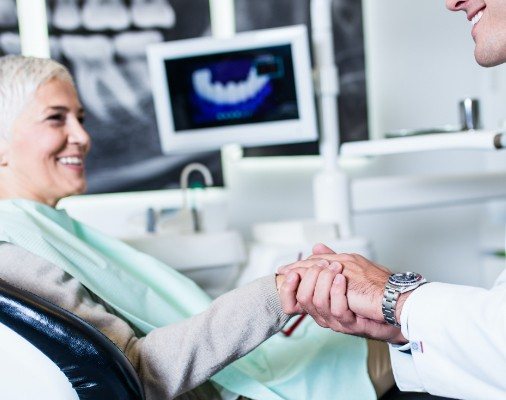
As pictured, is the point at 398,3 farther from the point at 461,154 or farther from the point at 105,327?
the point at 105,327

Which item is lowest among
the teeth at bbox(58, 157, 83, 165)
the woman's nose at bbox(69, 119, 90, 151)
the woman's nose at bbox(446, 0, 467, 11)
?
the teeth at bbox(58, 157, 83, 165)

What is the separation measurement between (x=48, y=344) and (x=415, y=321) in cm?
59

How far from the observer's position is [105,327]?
1.39 metres

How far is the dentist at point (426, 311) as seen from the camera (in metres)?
1.22

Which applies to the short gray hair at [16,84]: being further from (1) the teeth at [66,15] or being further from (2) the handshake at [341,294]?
→ (1) the teeth at [66,15]

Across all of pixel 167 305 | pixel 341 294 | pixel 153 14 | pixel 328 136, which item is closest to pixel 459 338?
pixel 341 294

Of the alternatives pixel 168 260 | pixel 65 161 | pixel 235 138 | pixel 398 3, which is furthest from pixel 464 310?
pixel 398 3

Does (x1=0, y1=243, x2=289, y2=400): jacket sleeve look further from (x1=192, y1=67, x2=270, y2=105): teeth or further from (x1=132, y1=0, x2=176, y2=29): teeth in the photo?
(x1=132, y1=0, x2=176, y2=29): teeth

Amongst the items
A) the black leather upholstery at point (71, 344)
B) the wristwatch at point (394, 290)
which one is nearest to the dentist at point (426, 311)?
the wristwatch at point (394, 290)

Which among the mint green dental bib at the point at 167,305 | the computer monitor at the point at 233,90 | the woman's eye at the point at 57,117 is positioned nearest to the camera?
the mint green dental bib at the point at 167,305

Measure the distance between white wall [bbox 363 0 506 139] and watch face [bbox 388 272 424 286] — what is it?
2207mm

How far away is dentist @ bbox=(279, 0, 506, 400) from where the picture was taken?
122 cm

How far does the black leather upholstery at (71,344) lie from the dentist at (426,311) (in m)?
0.34

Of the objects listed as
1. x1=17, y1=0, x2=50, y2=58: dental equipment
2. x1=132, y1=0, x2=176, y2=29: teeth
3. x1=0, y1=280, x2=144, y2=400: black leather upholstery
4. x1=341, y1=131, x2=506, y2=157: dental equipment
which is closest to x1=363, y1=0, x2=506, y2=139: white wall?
x1=132, y1=0, x2=176, y2=29: teeth
